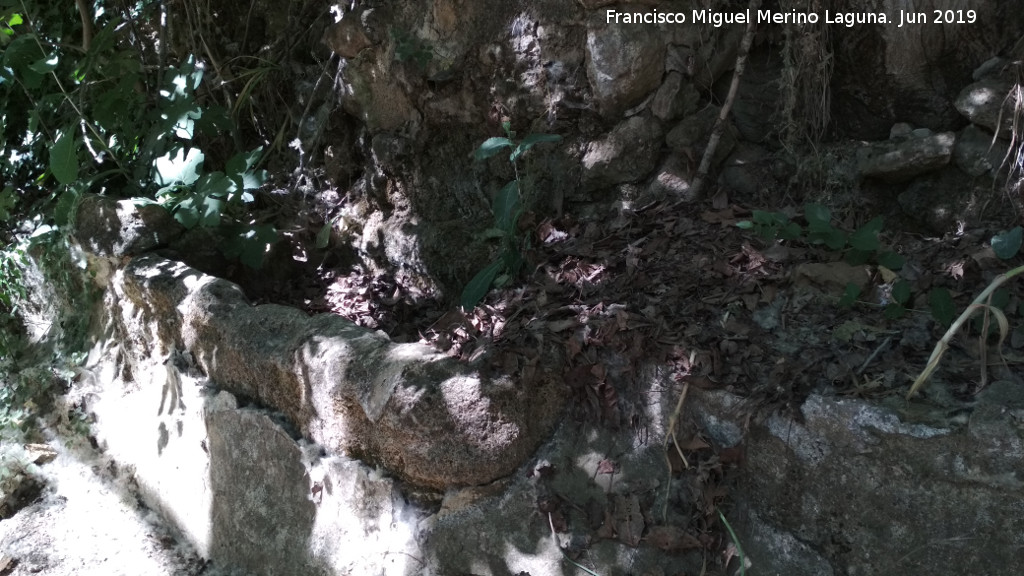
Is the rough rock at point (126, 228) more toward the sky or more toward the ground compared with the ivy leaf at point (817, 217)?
more toward the sky

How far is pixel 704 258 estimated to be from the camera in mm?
2559

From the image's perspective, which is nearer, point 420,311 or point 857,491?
point 857,491

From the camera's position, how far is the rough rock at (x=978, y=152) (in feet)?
8.41

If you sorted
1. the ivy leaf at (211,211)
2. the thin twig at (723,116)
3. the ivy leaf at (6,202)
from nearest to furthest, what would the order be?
the thin twig at (723,116) < the ivy leaf at (211,211) < the ivy leaf at (6,202)

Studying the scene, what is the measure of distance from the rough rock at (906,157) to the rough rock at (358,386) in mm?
1392

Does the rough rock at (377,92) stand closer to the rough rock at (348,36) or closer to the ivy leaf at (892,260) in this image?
the rough rock at (348,36)

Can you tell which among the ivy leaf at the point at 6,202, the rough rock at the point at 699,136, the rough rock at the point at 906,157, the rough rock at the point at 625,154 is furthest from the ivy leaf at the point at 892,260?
the ivy leaf at the point at 6,202

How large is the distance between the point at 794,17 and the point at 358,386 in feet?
6.43

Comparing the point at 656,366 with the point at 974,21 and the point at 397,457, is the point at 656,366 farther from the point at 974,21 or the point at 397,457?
the point at 974,21

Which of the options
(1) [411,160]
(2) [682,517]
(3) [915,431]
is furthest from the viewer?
(1) [411,160]

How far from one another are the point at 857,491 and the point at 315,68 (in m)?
3.18

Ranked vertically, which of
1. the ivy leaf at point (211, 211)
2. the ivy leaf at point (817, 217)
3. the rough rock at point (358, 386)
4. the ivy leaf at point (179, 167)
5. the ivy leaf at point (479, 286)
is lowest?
the rough rock at point (358, 386)

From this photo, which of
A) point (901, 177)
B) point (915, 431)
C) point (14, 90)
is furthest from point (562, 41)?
point (14, 90)

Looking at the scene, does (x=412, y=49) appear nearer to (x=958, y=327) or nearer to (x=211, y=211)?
(x=211, y=211)
